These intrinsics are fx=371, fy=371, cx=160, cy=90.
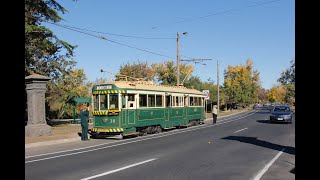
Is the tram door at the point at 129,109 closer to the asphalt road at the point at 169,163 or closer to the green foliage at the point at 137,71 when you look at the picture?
the asphalt road at the point at 169,163

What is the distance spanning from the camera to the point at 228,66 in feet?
333

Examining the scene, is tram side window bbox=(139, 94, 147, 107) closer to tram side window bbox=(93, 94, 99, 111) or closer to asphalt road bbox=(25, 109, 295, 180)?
tram side window bbox=(93, 94, 99, 111)

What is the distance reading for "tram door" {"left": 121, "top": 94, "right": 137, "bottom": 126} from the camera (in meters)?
21.0

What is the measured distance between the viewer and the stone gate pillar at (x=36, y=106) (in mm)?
20984

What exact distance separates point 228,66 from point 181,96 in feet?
247

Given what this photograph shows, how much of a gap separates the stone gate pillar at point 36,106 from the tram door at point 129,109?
4.54 metres

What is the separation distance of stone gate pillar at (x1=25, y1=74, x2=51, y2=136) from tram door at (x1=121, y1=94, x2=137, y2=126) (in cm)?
454

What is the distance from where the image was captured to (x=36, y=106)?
21.5 meters

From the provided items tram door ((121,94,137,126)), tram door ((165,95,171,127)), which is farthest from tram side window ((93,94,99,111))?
tram door ((165,95,171,127))

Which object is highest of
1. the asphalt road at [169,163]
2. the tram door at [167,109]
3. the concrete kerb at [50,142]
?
the tram door at [167,109]

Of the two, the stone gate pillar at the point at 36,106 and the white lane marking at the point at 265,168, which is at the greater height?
the stone gate pillar at the point at 36,106

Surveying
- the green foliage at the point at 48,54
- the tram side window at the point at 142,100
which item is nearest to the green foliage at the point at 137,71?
the green foliage at the point at 48,54
